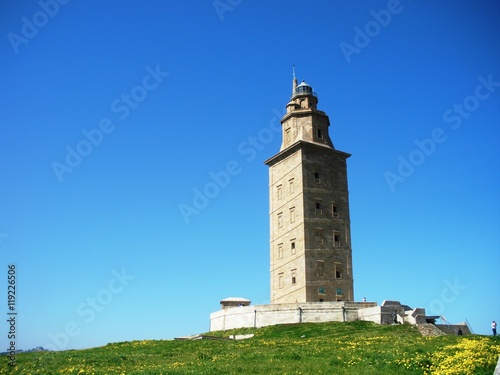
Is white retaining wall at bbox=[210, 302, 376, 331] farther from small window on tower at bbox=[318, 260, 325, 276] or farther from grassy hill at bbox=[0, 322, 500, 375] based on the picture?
grassy hill at bbox=[0, 322, 500, 375]

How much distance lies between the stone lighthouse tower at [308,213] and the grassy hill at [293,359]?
17484mm

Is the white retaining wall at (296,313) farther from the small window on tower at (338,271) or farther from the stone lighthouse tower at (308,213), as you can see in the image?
the small window on tower at (338,271)

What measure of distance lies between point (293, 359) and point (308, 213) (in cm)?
2920

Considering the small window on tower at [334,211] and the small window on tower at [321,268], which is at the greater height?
the small window on tower at [334,211]

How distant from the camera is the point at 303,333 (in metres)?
39.2

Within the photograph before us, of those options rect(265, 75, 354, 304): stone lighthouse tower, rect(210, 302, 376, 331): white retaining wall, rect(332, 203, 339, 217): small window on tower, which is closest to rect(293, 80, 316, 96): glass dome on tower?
rect(265, 75, 354, 304): stone lighthouse tower

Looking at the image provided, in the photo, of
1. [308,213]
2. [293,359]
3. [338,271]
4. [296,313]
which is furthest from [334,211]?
[293,359]

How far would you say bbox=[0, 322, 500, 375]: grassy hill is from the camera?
2044 cm

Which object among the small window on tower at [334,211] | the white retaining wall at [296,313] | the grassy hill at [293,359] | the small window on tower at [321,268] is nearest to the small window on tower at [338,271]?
the small window on tower at [321,268]

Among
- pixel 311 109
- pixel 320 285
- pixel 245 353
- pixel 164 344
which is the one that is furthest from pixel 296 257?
pixel 245 353

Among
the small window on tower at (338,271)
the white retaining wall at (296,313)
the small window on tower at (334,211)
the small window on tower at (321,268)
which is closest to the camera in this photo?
the white retaining wall at (296,313)

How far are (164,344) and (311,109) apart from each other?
32.8 m

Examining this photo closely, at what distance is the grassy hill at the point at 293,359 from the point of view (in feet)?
67.1

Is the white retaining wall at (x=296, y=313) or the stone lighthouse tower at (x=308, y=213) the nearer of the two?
the white retaining wall at (x=296, y=313)
